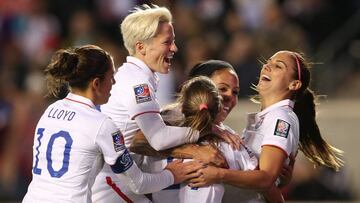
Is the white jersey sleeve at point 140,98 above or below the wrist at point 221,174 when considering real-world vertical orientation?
above

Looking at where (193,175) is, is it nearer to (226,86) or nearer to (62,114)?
(226,86)

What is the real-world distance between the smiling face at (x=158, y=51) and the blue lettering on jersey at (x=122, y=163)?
0.75m

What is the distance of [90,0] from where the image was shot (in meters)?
13.3

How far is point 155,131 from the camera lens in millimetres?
5918

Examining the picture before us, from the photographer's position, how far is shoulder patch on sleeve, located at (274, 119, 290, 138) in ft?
20.0

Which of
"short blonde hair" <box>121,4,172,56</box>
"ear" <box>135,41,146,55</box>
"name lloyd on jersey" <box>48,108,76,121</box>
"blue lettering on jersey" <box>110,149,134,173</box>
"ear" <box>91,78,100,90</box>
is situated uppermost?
"short blonde hair" <box>121,4,172,56</box>

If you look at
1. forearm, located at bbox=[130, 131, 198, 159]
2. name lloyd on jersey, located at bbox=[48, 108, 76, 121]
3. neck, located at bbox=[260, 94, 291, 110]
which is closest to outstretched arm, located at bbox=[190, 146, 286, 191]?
forearm, located at bbox=[130, 131, 198, 159]

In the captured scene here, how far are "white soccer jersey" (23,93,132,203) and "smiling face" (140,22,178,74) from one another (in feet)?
2.16

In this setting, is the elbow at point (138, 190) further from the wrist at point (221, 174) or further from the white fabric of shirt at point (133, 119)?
the wrist at point (221, 174)

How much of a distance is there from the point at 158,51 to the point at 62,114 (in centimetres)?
82

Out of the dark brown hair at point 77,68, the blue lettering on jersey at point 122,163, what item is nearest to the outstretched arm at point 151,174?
the blue lettering on jersey at point 122,163

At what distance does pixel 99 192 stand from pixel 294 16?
6.74 m

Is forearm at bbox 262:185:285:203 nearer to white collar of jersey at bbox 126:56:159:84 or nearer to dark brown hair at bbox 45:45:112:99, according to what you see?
white collar of jersey at bbox 126:56:159:84

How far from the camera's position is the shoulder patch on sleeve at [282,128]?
6.09 m
